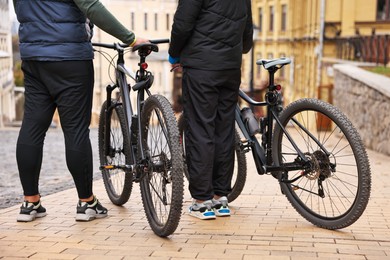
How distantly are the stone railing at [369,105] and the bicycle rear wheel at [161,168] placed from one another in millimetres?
5839

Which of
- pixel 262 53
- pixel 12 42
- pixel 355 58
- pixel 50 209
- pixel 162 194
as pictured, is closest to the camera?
pixel 162 194

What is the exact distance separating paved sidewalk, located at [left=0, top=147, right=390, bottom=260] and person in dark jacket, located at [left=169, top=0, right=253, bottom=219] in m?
0.24

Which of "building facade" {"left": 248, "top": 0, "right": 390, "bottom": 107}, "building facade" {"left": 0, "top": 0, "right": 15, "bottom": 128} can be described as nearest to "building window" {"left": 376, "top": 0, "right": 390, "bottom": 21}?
Answer: "building facade" {"left": 248, "top": 0, "right": 390, "bottom": 107}

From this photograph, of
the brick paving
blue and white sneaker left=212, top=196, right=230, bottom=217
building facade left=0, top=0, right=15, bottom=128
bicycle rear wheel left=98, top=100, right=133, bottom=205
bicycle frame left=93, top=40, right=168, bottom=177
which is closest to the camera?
the brick paving

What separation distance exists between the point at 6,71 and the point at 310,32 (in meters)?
20.9

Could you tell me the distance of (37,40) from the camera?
14.1 feet

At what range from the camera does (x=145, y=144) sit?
430cm

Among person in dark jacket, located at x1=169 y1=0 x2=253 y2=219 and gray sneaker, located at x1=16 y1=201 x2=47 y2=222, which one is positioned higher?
person in dark jacket, located at x1=169 y1=0 x2=253 y2=219

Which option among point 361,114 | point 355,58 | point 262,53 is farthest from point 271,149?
point 262,53

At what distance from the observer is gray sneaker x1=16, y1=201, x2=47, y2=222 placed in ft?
14.5

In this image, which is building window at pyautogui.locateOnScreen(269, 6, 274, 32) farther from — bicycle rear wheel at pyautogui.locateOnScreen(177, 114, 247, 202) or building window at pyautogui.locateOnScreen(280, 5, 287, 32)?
bicycle rear wheel at pyautogui.locateOnScreen(177, 114, 247, 202)

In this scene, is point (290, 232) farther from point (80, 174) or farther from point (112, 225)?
point (80, 174)

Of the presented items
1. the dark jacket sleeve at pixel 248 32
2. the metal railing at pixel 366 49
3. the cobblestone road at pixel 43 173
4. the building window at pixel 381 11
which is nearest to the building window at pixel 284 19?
the building window at pixel 381 11

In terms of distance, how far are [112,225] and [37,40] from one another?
1.17m
